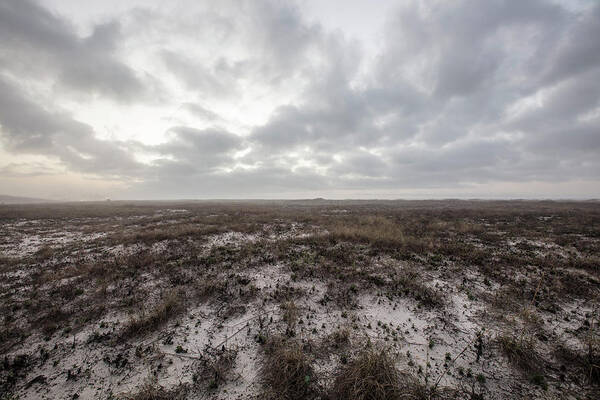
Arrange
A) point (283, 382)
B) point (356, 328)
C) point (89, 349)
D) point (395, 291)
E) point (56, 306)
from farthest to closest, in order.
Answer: point (395, 291) < point (56, 306) < point (356, 328) < point (89, 349) < point (283, 382)

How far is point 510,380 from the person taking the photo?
4430 mm

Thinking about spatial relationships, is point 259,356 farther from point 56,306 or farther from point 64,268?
point 64,268

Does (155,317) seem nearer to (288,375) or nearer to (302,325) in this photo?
(302,325)

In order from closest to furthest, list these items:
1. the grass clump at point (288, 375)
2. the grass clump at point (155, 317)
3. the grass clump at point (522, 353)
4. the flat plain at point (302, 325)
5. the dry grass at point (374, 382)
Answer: the dry grass at point (374, 382), the grass clump at point (288, 375), the flat plain at point (302, 325), the grass clump at point (522, 353), the grass clump at point (155, 317)

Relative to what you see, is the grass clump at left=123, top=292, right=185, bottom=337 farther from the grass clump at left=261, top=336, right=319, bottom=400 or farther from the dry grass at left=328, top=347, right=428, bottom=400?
the dry grass at left=328, top=347, right=428, bottom=400

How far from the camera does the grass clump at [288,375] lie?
4.10 metres

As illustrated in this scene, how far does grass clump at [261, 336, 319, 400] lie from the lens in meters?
4.10

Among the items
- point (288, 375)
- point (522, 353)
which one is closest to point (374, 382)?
point (288, 375)

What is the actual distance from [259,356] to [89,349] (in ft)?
15.0

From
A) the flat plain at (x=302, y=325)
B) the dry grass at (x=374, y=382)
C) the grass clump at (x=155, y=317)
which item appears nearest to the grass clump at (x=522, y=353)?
the flat plain at (x=302, y=325)

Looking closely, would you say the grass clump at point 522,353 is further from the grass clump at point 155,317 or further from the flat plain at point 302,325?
the grass clump at point 155,317

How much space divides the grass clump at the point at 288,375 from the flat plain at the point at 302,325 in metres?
0.03

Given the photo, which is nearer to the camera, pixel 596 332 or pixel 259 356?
pixel 259 356

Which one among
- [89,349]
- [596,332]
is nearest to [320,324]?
[89,349]
